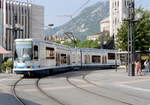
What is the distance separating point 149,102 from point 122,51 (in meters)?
24.6

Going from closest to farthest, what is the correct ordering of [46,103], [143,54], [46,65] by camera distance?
1. [46,103]
2. [46,65]
3. [143,54]

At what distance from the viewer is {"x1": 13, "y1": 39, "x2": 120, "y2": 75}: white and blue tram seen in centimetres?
1984

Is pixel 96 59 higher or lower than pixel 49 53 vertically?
lower

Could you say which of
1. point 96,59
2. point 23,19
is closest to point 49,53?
point 96,59

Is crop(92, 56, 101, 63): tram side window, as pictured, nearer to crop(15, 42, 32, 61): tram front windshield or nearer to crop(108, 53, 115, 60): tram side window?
crop(108, 53, 115, 60): tram side window

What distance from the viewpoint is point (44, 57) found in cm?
2175

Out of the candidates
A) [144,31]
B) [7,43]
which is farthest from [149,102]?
[7,43]

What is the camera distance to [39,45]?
20.8 m

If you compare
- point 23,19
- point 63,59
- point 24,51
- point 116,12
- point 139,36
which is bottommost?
point 63,59

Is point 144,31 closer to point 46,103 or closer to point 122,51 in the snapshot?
point 122,51

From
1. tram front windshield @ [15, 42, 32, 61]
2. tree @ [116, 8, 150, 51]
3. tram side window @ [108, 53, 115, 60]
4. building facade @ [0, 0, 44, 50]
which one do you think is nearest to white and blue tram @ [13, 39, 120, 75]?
tram front windshield @ [15, 42, 32, 61]

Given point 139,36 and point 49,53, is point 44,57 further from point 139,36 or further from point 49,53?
point 139,36

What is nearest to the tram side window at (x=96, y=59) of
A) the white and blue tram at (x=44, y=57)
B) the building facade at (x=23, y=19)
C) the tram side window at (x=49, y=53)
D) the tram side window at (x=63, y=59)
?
the white and blue tram at (x=44, y=57)

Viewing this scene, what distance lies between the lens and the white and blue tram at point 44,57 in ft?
65.1
